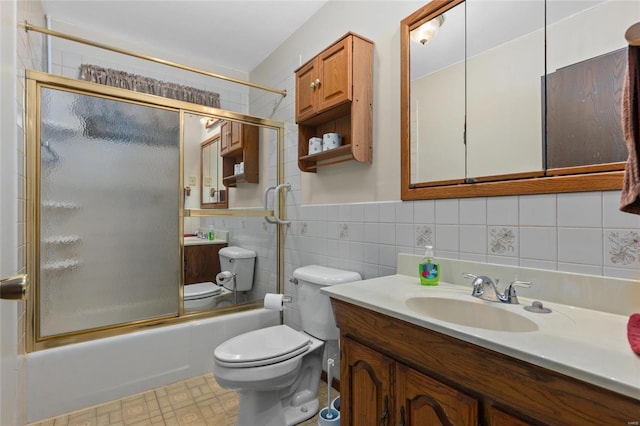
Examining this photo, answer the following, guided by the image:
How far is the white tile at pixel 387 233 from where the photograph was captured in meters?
1.53

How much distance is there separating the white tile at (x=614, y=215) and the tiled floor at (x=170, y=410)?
1544 millimetres

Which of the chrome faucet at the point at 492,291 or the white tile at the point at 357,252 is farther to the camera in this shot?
the white tile at the point at 357,252

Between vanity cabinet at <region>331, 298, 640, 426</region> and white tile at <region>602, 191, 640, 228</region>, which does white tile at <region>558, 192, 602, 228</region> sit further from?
vanity cabinet at <region>331, 298, 640, 426</region>

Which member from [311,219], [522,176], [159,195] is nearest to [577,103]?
[522,176]

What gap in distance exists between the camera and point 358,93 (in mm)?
1629

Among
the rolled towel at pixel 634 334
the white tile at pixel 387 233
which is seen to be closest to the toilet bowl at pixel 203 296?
the white tile at pixel 387 233

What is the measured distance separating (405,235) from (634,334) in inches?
34.4

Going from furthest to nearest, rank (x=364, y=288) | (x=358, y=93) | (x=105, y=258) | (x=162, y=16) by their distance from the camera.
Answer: (x=162, y=16)
(x=105, y=258)
(x=358, y=93)
(x=364, y=288)

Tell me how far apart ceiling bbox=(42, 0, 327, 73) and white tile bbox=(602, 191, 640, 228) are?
1.96 meters

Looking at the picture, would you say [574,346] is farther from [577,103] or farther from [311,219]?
[311,219]

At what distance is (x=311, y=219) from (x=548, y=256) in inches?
54.7

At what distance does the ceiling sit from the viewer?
2.06 m

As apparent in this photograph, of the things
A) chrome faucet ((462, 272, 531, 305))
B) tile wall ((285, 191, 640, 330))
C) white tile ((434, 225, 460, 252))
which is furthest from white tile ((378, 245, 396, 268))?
chrome faucet ((462, 272, 531, 305))

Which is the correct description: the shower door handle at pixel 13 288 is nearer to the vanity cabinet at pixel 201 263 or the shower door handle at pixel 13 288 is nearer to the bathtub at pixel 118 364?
the bathtub at pixel 118 364
